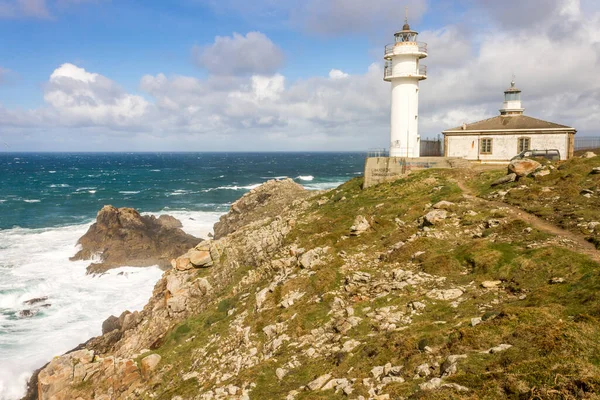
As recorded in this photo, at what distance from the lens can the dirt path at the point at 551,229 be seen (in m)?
14.2

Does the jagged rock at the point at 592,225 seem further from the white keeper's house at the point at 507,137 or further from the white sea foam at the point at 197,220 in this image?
the white sea foam at the point at 197,220

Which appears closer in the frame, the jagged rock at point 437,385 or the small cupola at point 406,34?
the jagged rock at point 437,385

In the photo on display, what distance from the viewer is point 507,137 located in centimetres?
3234

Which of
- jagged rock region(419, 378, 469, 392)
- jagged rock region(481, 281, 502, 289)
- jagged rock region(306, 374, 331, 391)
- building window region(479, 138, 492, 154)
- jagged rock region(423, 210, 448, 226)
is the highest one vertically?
building window region(479, 138, 492, 154)

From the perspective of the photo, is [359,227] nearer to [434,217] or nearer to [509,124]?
[434,217]

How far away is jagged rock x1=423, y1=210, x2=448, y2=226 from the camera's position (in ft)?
65.9

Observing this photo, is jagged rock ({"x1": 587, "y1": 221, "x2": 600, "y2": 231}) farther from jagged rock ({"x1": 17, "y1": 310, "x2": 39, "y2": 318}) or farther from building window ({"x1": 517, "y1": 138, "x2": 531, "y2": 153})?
jagged rock ({"x1": 17, "y1": 310, "x2": 39, "y2": 318})

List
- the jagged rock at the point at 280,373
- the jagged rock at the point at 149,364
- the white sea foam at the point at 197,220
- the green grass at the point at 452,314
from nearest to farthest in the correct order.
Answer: the green grass at the point at 452,314, the jagged rock at the point at 280,373, the jagged rock at the point at 149,364, the white sea foam at the point at 197,220

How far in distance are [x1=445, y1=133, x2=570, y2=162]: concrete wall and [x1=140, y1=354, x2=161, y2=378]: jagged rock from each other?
2628 centimetres

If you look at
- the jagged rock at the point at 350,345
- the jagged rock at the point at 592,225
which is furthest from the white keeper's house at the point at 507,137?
the jagged rock at the point at 350,345

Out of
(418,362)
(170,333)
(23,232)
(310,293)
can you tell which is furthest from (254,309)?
(23,232)

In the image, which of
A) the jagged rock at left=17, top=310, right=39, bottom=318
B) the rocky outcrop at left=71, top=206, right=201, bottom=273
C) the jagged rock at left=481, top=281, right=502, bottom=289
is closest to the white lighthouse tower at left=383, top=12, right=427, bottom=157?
the jagged rock at left=481, top=281, right=502, bottom=289

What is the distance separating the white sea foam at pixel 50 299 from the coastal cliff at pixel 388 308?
2254mm

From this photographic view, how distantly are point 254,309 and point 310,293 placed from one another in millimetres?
2877
